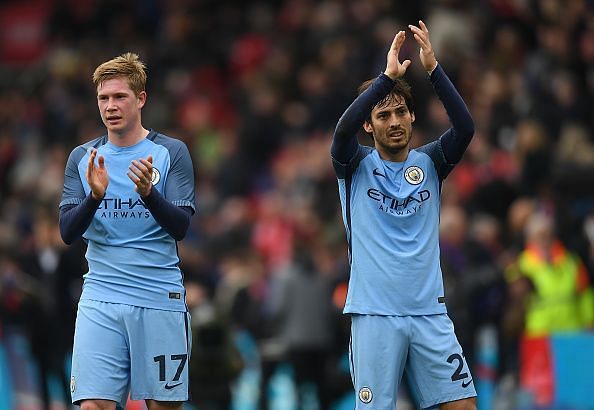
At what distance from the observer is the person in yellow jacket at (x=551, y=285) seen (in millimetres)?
13914

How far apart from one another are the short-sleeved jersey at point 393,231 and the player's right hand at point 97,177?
1.45 m

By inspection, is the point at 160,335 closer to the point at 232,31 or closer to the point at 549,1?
the point at 549,1

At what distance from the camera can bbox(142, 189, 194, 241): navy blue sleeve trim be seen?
26.1 ft

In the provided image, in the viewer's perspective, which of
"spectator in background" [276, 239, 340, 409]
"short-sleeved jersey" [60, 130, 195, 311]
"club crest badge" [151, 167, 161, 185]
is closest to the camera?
"short-sleeved jersey" [60, 130, 195, 311]

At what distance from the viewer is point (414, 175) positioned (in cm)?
840

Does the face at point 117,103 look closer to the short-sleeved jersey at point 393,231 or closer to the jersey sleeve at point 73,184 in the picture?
the jersey sleeve at point 73,184

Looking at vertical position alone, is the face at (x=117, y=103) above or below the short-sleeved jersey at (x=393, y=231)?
above

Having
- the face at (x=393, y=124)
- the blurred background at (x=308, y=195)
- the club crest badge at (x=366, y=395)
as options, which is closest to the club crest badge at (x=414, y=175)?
the face at (x=393, y=124)

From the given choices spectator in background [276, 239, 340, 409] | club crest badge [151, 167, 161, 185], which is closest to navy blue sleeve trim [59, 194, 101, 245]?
club crest badge [151, 167, 161, 185]

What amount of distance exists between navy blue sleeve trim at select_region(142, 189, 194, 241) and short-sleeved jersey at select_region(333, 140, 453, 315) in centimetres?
104

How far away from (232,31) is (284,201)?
541 centimetres

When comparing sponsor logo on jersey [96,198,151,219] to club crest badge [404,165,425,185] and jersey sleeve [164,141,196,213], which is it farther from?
club crest badge [404,165,425,185]

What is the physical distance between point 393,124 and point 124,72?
1701 mm

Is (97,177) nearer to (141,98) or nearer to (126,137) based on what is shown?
(126,137)
